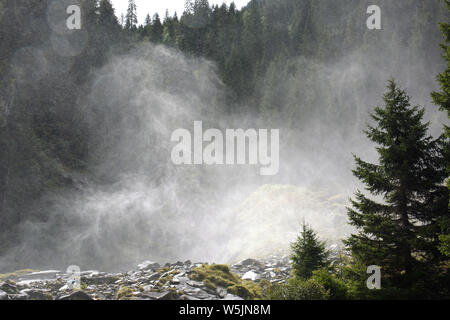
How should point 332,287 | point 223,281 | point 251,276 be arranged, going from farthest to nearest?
point 251,276 < point 223,281 < point 332,287

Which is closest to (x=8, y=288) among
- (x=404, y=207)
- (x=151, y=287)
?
(x=151, y=287)

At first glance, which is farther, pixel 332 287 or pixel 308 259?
pixel 308 259

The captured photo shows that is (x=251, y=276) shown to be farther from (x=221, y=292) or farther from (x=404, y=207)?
(x=404, y=207)

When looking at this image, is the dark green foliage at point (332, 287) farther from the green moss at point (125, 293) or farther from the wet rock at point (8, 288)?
the wet rock at point (8, 288)

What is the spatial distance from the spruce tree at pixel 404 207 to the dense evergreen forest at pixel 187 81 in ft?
23.6

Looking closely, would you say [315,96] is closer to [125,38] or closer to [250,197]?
[250,197]

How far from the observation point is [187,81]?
5034 centimetres

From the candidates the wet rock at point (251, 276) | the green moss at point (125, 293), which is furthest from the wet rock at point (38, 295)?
the wet rock at point (251, 276)

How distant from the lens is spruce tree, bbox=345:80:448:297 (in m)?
8.11

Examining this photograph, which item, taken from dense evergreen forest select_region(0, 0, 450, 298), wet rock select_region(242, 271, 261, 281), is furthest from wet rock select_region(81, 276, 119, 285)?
dense evergreen forest select_region(0, 0, 450, 298)

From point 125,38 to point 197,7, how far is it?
59.9 feet

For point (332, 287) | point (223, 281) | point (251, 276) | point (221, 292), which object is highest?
point (332, 287)

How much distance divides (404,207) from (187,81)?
4587 cm

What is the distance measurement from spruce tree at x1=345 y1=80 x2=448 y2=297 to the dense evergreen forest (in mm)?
7199
